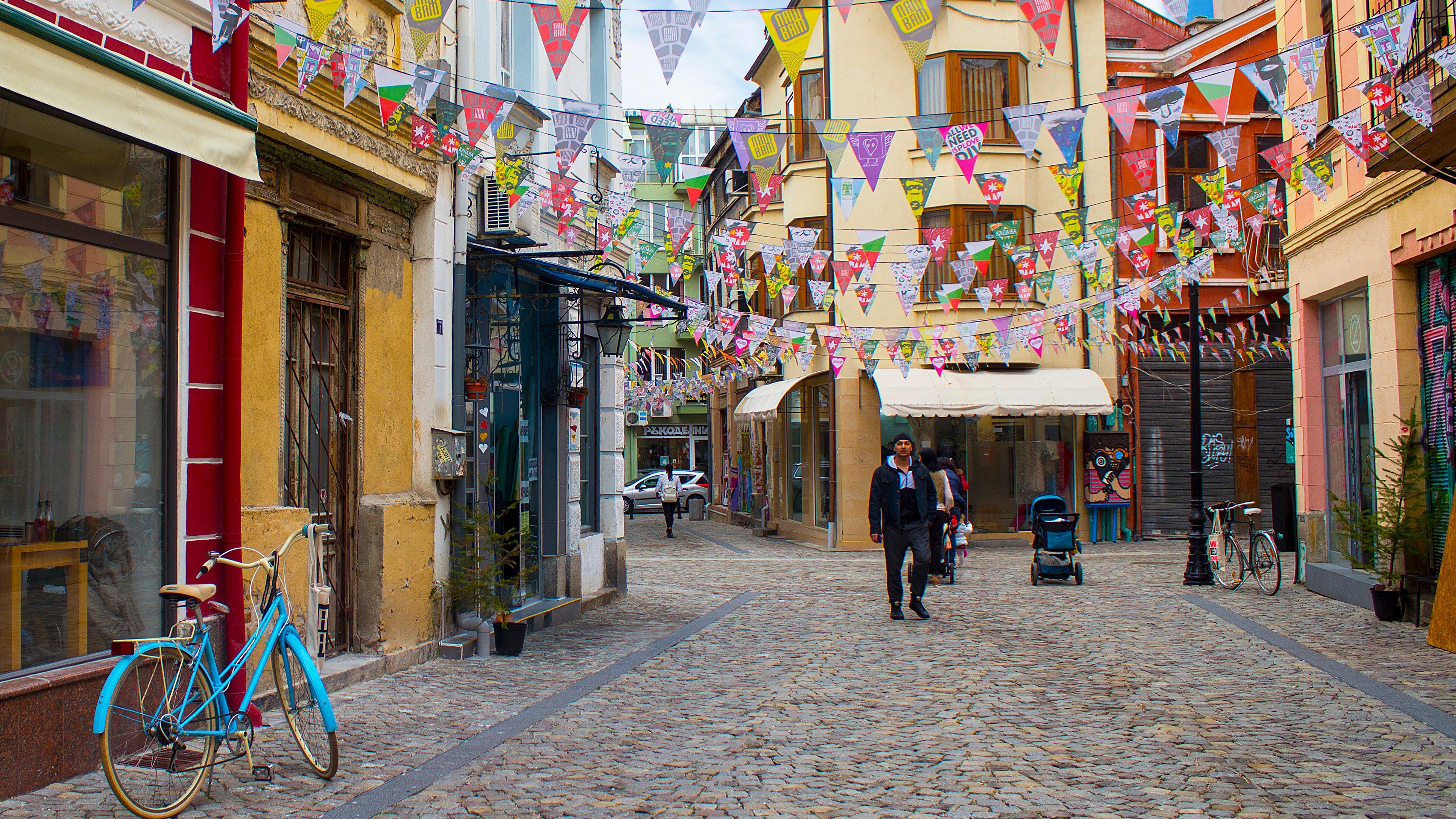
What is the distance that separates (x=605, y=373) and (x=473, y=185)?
4.44 metres

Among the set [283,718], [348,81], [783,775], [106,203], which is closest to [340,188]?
[348,81]

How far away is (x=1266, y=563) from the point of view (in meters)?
14.2

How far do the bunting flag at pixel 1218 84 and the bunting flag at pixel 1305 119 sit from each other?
7.80ft

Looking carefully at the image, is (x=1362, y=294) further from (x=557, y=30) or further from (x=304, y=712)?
(x=304, y=712)

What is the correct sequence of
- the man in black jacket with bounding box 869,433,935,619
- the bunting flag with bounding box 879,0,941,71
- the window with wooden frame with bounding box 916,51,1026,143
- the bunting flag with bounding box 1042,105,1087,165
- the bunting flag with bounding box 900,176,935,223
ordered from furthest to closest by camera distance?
the window with wooden frame with bounding box 916,51,1026,143 → the bunting flag with bounding box 900,176,935,223 → the man in black jacket with bounding box 869,433,935,619 → the bunting flag with bounding box 1042,105,1087,165 → the bunting flag with bounding box 879,0,941,71

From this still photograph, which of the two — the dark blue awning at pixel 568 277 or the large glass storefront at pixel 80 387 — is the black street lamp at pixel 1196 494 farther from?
the large glass storefront at pixel 80 387

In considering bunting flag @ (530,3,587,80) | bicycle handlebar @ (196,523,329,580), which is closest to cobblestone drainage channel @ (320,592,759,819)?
bicycle handlebar @ (196,523,329,580)

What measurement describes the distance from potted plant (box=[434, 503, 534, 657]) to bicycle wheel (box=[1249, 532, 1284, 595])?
925 cm

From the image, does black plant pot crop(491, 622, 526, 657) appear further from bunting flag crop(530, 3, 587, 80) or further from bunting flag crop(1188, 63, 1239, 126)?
bunting flag crop(1188, 63, 1239, 126)

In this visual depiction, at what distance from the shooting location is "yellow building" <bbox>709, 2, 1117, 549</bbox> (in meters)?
22.6

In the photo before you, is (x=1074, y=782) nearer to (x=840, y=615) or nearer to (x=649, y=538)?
(x=840, y=615)

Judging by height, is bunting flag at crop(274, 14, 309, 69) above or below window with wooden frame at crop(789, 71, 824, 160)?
below

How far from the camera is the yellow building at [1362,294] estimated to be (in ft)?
35.3

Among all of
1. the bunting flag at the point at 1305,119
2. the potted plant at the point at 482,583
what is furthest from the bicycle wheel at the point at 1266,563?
the potted plant at the point at 482,583
